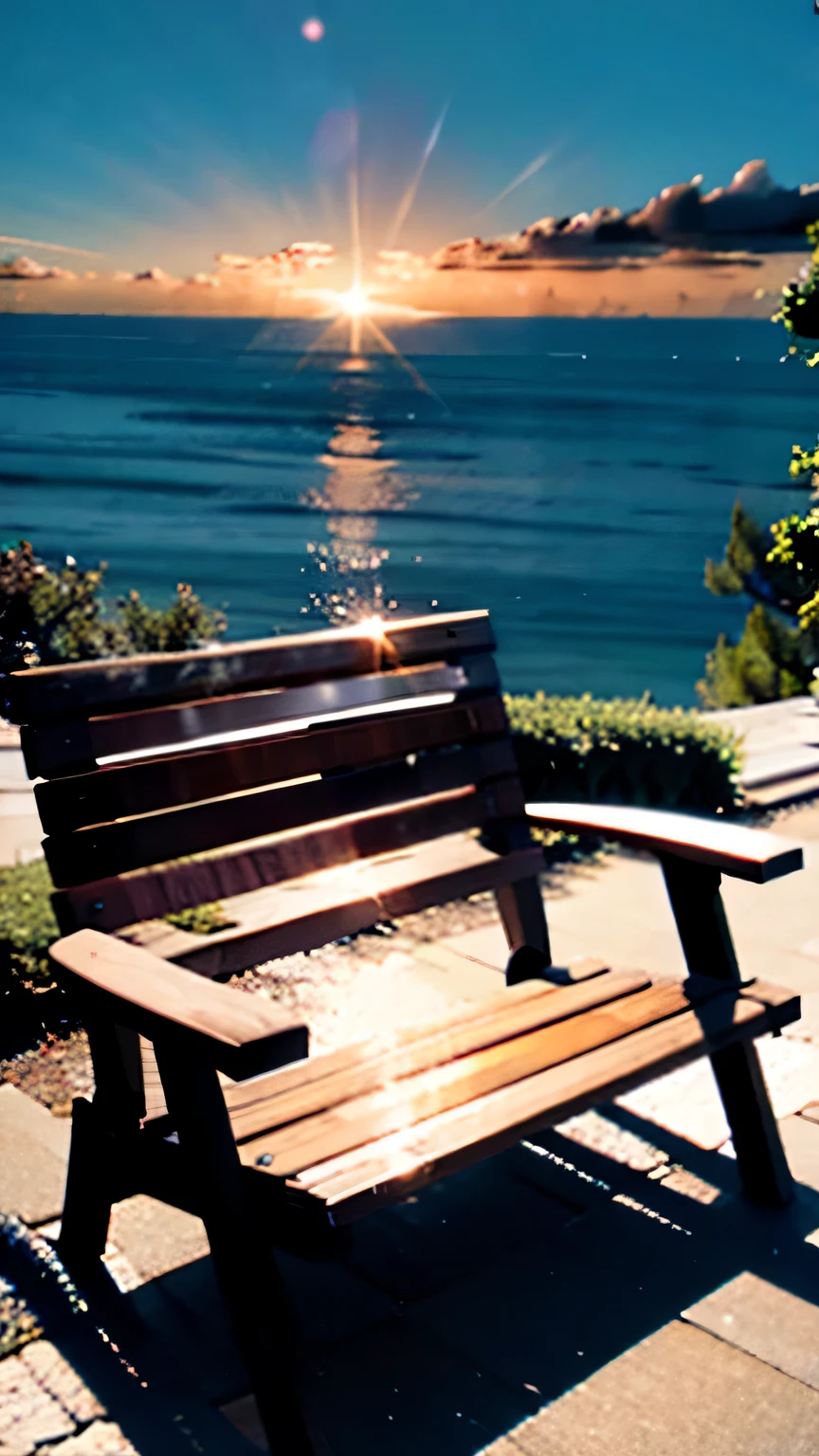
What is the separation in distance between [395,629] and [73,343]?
14.1 metres

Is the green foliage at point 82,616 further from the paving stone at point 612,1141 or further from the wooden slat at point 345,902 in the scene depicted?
the paving stone at point 612,1141

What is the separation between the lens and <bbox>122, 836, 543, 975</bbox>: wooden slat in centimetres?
229

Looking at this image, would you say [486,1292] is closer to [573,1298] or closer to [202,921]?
[573,1298]

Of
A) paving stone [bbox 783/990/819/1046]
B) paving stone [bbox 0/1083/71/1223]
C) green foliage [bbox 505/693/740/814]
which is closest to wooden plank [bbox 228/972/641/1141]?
paving stone [bbox 0/1083/71/1223]

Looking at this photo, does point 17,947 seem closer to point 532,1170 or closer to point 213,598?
point 532,1170

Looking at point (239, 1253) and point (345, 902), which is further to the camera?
point (345, 902)

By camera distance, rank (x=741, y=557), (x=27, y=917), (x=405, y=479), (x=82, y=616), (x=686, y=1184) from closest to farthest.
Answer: (x=686, y=1184)
(x=27, y=917)
(x=82, y=616)
(x=741, y=557)
(x=405, y=479)

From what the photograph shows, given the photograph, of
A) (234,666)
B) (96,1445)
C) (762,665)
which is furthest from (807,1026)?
(762,665)

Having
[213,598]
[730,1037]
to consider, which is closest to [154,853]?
[730,1037]

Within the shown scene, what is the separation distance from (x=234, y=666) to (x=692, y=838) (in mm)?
967

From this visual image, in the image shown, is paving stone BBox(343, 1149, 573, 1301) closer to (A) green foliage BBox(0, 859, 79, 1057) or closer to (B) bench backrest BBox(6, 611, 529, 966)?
(B) bench backrest BBox(6, 611, 529, 966)

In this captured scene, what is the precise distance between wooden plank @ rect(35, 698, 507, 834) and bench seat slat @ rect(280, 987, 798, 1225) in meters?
0.78

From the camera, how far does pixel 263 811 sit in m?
2.45

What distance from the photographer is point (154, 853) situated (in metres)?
2.29
